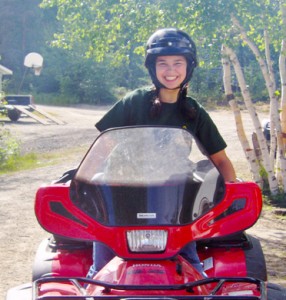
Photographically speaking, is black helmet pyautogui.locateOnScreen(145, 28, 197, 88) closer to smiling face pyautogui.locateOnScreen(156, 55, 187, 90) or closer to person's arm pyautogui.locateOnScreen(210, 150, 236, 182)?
smiling face pyautogui.locateOnScreen(156, 55, 187, 90)

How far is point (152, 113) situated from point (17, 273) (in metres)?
3.14

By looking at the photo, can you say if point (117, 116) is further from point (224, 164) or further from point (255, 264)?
point (255, 264)

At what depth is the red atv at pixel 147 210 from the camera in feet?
11.7

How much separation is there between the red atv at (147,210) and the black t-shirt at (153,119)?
52 cm

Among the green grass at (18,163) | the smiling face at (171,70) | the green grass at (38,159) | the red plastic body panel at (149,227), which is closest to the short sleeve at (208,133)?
the smiling face at (171,70)

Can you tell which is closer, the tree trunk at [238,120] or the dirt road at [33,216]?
the dirt road at [33,216]

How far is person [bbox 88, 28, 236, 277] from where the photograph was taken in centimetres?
429

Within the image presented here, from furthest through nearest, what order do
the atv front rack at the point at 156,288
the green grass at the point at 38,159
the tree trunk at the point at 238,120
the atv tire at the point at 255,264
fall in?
the green grass at the point at 38,159, the tree trunk at the point at 238,120, the atv tire at the point at 255,264, the atv front rack at the point at 156,288

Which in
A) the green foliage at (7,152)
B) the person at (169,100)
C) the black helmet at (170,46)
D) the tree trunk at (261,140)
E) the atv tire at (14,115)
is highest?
the black helmet at (170,46)

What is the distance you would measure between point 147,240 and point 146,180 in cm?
29

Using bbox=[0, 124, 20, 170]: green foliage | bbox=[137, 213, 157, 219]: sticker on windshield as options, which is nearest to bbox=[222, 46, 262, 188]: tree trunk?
bbox=[137, 213, 157, 219]: sticker on windshield

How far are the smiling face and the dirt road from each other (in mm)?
2733

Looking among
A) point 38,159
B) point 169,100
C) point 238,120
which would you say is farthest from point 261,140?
point 38,159

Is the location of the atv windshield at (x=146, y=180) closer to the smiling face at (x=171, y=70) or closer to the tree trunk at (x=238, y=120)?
the smiling face at (x=171, y=70)
